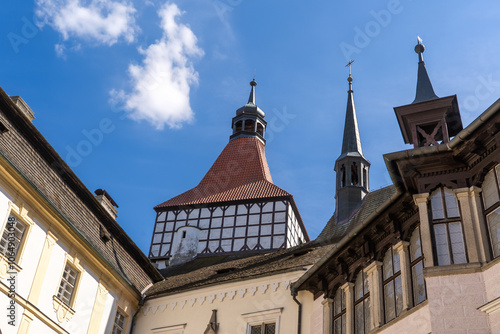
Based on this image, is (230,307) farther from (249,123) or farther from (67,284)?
(249,123)

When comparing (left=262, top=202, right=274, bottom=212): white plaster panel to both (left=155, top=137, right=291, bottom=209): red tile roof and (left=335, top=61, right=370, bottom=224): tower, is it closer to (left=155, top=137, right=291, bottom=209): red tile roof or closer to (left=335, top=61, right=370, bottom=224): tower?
→ (left=155, top=137, right=291, bottom=209): red tile roof

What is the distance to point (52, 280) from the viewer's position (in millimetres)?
18406

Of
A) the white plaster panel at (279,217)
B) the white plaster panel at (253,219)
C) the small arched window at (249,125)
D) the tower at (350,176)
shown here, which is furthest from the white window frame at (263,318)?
the small arched window at (249,125)

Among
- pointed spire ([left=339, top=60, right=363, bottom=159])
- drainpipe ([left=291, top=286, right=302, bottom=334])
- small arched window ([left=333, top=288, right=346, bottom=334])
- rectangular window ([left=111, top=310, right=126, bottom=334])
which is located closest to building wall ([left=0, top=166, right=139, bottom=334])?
rectangular window ([left=111, top=310, right=126, bottom=334])

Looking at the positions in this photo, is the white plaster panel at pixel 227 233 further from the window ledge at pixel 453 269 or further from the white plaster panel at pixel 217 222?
the window ledge at pixel 453 269

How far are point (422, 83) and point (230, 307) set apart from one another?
10024mm

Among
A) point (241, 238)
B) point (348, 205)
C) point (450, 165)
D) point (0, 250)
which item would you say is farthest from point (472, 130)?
point (241, 238)

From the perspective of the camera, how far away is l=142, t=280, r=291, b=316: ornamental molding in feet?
67.7

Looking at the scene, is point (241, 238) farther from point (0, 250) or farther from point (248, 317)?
point (0, 250)

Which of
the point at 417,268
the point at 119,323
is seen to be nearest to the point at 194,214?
the point at 119,323

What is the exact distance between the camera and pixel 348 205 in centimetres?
2916

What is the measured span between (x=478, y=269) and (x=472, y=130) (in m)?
2.89

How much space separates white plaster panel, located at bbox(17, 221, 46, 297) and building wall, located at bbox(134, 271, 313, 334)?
19.9 ft

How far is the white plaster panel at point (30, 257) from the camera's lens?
1714cm
